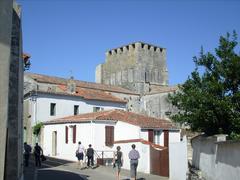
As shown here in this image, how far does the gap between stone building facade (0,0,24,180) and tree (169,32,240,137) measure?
28.8 feet

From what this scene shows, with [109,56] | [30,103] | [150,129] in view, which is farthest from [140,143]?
[109,56]

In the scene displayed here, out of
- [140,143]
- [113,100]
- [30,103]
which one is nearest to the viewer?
[140,143]

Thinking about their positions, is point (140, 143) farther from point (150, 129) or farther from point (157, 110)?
point (157, 110)

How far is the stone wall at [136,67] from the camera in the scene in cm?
8656

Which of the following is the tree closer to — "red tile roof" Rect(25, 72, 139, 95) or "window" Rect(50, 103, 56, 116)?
"window" Rect(50, 103, 56, 116)

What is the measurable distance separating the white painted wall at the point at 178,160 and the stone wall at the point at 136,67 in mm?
63481

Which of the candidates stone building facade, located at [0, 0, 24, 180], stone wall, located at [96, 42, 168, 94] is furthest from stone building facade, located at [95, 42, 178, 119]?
stone building facade, located at [0, 0, 24, 180]

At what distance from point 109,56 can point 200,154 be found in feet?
251

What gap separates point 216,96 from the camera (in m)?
17.9

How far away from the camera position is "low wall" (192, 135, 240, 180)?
11.8 m

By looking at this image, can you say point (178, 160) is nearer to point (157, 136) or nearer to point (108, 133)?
point (157, 136)

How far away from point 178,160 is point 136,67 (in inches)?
2665

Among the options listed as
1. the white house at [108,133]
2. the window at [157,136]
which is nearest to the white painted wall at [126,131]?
the white house at [108,133]

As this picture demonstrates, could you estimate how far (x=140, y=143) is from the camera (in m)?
25.5
